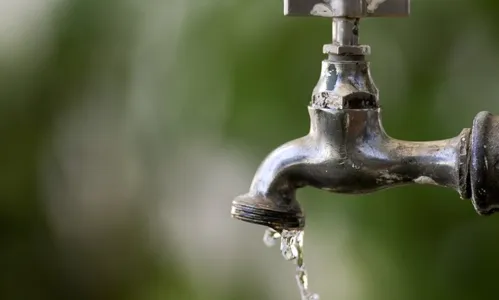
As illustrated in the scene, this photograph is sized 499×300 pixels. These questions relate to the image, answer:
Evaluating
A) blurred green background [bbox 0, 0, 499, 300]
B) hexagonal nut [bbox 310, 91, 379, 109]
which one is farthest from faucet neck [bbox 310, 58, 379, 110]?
blurred green background [bbox 0, 0, 499, 300]

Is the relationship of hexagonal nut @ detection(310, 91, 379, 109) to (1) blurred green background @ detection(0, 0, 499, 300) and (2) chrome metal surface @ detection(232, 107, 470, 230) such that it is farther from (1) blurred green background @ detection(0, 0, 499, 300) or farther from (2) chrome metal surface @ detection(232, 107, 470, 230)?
(1) blurred green background @ detection(0, 0, 499, 300)

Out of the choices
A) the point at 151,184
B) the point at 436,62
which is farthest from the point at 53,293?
the point at 436,62

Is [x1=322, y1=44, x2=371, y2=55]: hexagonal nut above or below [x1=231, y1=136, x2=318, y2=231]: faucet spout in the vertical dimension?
above

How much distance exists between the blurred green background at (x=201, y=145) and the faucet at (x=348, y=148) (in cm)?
35

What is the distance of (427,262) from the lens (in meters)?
0.89

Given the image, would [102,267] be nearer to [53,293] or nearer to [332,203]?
[53,293]

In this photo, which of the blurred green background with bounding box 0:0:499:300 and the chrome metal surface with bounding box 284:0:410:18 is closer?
the chrome metal surface with bounding box 284:0:410:18

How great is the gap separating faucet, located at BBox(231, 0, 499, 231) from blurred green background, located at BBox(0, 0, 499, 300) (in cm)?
35

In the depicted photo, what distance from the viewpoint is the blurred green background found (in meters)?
0.88

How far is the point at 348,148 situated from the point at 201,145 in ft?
1.79

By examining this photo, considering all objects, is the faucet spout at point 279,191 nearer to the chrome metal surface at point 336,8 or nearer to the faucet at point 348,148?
the faucet at point 348,148

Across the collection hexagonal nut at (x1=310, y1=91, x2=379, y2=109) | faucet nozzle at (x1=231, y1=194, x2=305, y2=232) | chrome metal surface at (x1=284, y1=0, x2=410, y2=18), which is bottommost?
faucet nozzle at (x1=231, y1=194, x2=305, y2=232)

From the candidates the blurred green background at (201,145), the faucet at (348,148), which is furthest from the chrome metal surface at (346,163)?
the blurred green background at (201,145)

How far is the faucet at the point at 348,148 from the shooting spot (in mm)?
526
